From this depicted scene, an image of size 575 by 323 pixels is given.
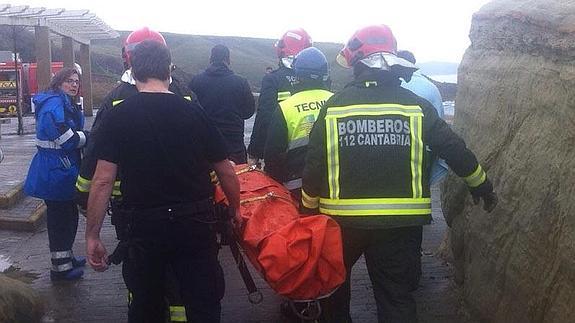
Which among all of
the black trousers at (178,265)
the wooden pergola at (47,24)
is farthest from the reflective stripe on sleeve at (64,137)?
the wooden pergola at (47,24)

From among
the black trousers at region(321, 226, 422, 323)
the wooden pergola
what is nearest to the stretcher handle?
the black trousers at region(321, 226, 422, 323)

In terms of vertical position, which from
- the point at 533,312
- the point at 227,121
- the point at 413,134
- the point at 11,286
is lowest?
the point at 11,286

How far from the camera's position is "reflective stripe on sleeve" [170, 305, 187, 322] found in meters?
3.83

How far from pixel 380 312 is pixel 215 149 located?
1277mm

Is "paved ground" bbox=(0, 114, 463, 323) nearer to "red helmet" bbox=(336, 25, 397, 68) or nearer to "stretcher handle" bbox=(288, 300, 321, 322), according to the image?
"stretcher handle" bbox=(288, 300, 321, 322)

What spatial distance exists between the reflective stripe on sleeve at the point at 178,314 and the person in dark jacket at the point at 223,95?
116 inches

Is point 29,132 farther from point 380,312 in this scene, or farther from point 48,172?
point 380,312

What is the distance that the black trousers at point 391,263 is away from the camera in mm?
3770

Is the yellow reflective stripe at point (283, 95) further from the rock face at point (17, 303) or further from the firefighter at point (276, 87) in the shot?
the rock face at point (17, 303)

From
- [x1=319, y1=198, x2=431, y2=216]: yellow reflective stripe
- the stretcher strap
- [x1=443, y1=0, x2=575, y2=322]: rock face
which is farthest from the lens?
the stretcher strap

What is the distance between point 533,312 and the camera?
3664mm

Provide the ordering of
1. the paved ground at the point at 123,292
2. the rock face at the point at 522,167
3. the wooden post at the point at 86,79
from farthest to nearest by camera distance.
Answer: the wooden post at the point at 86,79, the paved ground at the point at 123,292, the rock face at the point at 522,167

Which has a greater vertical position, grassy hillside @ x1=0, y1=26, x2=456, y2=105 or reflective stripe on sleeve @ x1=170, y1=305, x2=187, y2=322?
reflective stripe on sleeve @ x1=170, y1=305, x2=187, y2=322

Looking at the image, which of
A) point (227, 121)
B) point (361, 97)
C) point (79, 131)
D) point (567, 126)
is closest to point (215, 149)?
point (361, 97)
